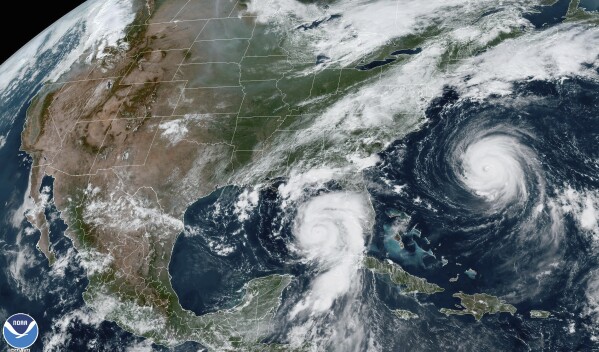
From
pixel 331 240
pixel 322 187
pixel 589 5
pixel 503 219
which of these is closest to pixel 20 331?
pixel 331 240

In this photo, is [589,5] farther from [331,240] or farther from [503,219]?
[331,240]

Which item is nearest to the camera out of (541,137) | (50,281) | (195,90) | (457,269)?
(457,269)

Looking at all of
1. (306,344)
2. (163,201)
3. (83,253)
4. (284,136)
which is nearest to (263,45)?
(284,136)

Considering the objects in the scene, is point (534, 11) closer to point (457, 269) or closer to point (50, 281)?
point (457, 269)

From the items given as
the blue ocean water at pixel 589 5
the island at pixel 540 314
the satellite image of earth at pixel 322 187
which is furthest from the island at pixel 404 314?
the blue ocean water at pixel 589 5

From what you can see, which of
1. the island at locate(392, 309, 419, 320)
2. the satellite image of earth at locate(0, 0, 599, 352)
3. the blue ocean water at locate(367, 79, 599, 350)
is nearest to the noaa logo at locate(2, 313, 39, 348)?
the satellite image of earth at locate(0, 0, 599, 352)

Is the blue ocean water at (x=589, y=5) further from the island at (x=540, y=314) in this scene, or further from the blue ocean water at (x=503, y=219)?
the island at (x=540, y=314)
